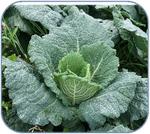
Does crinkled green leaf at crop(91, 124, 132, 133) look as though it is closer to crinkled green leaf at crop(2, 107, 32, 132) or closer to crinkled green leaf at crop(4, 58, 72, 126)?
crinkled green leaf at crop(4, 58, 72, 126)

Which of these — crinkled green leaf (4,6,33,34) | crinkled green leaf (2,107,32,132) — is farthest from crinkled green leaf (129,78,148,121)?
crinkled green leaf (4,6,33,34)

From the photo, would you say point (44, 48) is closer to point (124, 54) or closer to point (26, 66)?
point (26, 66)

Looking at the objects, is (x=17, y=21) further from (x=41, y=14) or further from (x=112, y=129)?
(x=112, y=129)

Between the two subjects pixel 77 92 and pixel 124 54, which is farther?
pixel 124 54

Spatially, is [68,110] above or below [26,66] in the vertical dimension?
below

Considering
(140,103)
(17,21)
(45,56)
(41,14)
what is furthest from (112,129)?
(17,21)

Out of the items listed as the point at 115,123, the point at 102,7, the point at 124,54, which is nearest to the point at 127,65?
the point at 124,54
